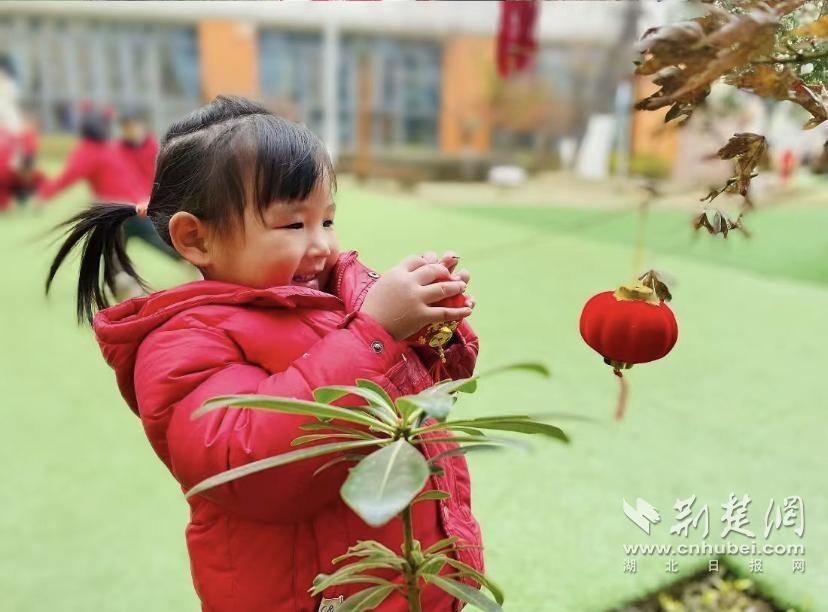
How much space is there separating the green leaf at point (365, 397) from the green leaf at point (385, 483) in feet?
0.14

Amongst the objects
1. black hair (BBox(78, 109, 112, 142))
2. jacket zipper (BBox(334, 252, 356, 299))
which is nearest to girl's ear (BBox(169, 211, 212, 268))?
jacket zipper (BBox(334, 252, 356, 299))

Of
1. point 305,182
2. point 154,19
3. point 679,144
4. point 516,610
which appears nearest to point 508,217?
point 679,144

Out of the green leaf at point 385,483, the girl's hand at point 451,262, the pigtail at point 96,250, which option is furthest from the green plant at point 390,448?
the pigtail at point 96,250

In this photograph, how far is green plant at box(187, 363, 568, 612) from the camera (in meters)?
0.40

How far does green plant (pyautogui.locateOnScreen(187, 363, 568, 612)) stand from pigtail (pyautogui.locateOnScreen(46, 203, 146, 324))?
36 cm

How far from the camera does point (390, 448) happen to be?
44 centimetres

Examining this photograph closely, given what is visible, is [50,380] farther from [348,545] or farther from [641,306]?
[641,306]

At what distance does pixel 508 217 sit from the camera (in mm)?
6164

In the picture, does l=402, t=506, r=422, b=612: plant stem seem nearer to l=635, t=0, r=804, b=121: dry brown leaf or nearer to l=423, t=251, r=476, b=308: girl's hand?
l=423, t=251, r=476, b=308: girl's hand

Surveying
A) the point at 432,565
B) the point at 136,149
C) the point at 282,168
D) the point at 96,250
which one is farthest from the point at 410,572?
the point at 136,149

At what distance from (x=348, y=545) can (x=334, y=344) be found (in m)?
0.21

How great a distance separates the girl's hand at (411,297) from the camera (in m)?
0.56

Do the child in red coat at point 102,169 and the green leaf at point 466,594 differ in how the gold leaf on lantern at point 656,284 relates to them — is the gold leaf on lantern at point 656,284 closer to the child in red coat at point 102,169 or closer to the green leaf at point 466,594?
the green leaf at point 466,594

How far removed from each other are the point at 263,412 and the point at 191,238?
0.20 metres
